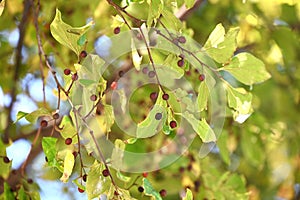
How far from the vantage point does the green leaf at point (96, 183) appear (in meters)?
0.64

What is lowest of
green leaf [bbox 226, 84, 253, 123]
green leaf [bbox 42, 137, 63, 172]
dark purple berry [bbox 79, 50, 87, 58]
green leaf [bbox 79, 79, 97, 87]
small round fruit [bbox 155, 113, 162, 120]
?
green leaf [bbox 226, 84, 253, 123]

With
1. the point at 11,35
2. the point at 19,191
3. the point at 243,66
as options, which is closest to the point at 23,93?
the point at 11,35

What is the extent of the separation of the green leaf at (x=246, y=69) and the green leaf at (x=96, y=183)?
6.9 inches

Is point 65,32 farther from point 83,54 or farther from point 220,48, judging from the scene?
point 220,48

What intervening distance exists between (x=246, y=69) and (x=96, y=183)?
208mm

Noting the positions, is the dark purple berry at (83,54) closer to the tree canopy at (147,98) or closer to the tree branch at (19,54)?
the tree canopy at (147,98)

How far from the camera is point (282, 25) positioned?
117cm

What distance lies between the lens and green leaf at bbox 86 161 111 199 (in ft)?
2.11

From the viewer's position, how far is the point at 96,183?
65 centimetres

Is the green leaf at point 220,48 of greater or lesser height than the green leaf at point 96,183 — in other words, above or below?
above

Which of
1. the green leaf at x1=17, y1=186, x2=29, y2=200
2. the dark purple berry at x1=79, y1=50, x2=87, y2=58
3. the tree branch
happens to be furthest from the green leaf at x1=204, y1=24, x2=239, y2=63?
the tree branch

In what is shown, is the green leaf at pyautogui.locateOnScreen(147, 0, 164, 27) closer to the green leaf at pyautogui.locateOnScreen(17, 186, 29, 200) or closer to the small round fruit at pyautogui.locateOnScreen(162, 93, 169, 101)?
the small round fruit at pyautogui.locateOnScreen(162, 93, 169, 101)

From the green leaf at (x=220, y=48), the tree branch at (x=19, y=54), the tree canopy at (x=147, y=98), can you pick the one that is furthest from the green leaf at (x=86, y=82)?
the tree branch at (x=19, y=54)

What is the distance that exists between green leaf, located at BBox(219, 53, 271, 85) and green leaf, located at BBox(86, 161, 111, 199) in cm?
18
